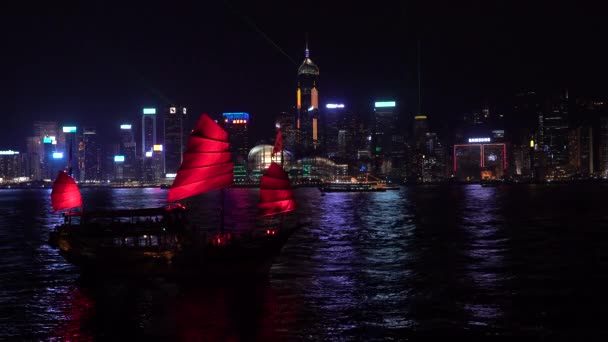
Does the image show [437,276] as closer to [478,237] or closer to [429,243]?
[429,243]

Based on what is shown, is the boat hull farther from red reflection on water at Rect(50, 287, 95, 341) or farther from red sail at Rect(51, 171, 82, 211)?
red sail at Rect(51, 171, 82, 211)

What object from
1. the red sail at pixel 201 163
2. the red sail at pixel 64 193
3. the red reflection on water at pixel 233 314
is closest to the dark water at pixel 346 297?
the red reflection on water at pixel 233 314

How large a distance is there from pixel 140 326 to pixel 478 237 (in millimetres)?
37429

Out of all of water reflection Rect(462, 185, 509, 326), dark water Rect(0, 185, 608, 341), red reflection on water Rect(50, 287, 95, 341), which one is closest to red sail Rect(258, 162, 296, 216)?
dark water Rect(0, 185, 608, 341)

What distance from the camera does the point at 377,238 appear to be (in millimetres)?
54281

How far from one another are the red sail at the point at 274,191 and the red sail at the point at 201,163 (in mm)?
2843

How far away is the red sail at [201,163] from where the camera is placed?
32719mm

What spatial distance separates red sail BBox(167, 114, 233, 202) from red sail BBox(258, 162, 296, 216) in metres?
2.84

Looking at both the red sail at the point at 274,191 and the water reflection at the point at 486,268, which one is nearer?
the water reflection at the point at 486,268

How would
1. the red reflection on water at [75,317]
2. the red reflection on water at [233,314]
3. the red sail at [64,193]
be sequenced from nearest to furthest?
the red reflection on water at [233,314]
the red reflection on water at [75,317]
the red sail at [64,193]

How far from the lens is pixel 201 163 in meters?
32.9

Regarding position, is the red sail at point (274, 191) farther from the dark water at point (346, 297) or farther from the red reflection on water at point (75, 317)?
the red reflection on water at point (75, 317)

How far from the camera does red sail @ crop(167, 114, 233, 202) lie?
32719mm

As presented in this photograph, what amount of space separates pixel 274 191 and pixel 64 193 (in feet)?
50.8
